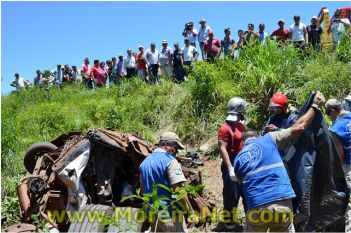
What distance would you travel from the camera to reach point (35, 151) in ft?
28.6

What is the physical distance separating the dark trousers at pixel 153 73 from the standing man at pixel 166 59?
0.85ft

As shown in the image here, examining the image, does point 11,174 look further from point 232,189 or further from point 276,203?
point 276,203

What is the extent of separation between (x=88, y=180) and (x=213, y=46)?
25.0ft

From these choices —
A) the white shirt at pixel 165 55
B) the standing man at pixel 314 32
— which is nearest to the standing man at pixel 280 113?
the standing man at pixel 314 32

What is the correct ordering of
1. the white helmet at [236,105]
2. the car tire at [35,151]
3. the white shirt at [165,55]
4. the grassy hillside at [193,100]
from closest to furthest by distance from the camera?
the white helmet at [236,105]
the car tire at [35,151]
the grassy hillside at [193,100]
the white shirt at [165,55]

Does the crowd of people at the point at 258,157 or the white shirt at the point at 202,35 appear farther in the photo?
the white shirt at the point at 202,35

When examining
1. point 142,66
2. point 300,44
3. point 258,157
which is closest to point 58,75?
point 142,66

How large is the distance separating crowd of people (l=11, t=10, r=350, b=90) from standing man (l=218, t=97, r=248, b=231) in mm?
5463

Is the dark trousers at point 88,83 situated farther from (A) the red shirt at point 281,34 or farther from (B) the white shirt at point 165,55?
(A) the red shirt at point 281,34

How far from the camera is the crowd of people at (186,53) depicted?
12.2m

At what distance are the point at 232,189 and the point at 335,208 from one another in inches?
54.8

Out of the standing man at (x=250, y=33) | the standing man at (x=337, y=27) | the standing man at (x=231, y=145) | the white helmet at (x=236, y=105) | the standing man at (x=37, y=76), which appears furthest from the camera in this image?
the standing man at (x=37, y=76)

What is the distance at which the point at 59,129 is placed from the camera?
14375 millimetres

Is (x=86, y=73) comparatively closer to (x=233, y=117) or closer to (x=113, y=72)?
(x=113, y=72)
